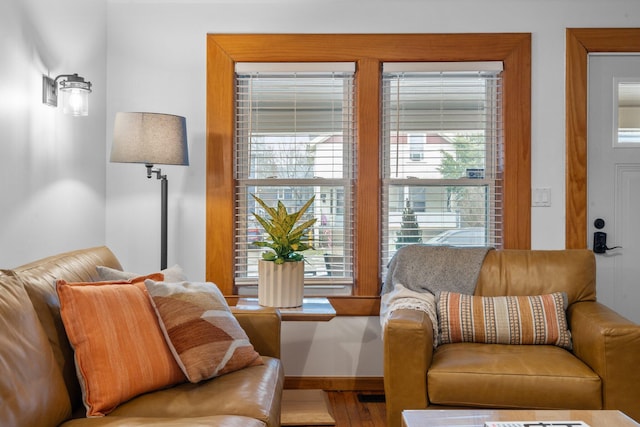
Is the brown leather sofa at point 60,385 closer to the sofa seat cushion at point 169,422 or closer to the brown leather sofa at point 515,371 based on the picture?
the sofa seat cushion at point 169,422

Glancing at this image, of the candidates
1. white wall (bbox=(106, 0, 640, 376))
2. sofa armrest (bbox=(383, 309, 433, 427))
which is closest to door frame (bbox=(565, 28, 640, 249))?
white wall (bbox=(106, 0, 640, 376))

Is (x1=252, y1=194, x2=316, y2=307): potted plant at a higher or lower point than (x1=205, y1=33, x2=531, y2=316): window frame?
lower

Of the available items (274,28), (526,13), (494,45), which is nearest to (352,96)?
(274,28)

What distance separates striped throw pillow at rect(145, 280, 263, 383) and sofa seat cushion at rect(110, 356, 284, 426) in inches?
2.4

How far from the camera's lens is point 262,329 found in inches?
103

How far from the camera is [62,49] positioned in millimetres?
3033

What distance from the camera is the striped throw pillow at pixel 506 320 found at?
9.52 feet

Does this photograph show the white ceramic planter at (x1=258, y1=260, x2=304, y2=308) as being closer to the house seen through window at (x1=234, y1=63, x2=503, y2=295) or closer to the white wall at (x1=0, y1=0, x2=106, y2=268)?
the house seen through window at (x1=234, y1=63, x2=503, y2=295)

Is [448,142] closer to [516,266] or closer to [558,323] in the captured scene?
[516,266]

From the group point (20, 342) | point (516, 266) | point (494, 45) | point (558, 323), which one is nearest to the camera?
point (20, 342)

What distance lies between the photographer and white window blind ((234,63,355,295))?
147 inches

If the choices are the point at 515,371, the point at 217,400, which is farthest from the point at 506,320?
the point at 217,400

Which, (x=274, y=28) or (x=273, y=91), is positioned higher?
(x=274, y=28)

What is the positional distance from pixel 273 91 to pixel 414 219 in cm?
116
